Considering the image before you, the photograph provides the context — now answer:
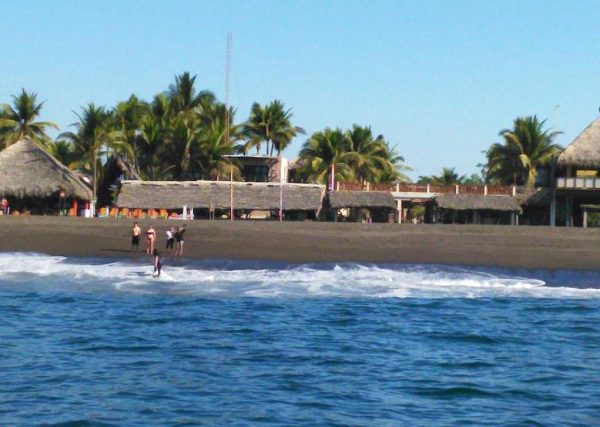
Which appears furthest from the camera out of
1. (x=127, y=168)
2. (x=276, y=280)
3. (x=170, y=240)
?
(x=127, y=168)

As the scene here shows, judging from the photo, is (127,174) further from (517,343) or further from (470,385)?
(470,385)

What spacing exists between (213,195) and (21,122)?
1527 cm

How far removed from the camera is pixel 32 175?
45.6 meters

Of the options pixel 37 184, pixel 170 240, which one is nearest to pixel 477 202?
pixel 37 184

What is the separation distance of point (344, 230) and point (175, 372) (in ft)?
69.6

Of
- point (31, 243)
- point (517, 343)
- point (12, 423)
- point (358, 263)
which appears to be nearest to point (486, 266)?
point (358, 263)

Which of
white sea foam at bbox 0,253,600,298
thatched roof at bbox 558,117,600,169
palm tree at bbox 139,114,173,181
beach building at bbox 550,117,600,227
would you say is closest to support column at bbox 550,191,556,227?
beach building at bbox 550,117,600,227

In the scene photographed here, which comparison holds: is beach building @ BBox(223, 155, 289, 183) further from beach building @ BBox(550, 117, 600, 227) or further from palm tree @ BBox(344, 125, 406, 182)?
beach building @ BBox(550, 117, 600, 227)

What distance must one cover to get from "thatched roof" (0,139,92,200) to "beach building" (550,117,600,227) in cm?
2243

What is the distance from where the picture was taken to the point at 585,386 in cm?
1384

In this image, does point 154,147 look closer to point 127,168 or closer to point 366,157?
point 127,168

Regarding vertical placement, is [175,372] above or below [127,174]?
below

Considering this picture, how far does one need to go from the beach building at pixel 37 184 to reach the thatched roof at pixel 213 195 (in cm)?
235

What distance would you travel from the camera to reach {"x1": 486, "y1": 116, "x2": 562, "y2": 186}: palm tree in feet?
184
